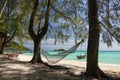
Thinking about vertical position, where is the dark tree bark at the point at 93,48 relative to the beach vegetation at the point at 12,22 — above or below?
below

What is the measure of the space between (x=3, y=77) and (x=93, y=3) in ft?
11.3

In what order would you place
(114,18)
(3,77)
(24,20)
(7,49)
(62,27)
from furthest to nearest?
(7,49)
(24,20)
(62,27)
(114,18)
(3,77)

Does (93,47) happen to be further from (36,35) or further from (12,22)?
(12,22)

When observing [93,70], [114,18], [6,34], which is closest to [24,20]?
[6,34]

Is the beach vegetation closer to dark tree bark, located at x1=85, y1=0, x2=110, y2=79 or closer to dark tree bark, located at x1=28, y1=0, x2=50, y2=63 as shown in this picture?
dark tree bark, located at x1=28, y1=0, x2=50, y2=63

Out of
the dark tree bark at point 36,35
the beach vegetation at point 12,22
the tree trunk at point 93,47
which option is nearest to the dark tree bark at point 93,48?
the tree trunk at point 93,47

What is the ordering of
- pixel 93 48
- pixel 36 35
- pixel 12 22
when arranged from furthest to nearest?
pixel 12 22 → pixel 36 35 → pixel 93 48

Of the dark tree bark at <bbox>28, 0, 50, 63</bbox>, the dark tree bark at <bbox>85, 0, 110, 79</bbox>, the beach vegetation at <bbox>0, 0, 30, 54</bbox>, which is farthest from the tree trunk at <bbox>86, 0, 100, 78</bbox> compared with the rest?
the beach vegetation at <bbox>0, 0, 30, 54</bbox>

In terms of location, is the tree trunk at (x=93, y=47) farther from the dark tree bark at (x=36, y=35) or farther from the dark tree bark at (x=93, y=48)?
the dark tree bark at (x=36, y=35)

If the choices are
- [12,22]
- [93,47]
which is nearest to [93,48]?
[93,47]

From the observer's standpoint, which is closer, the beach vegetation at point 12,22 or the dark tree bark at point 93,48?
the dark tree bark at point 93,48

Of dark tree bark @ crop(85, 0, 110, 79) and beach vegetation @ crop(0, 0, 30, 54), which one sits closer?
dark tree bark @ crop(85, 0, 110, 79)

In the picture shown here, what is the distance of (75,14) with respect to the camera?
488 inches

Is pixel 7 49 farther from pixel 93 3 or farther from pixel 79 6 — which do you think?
pixel 93 3
